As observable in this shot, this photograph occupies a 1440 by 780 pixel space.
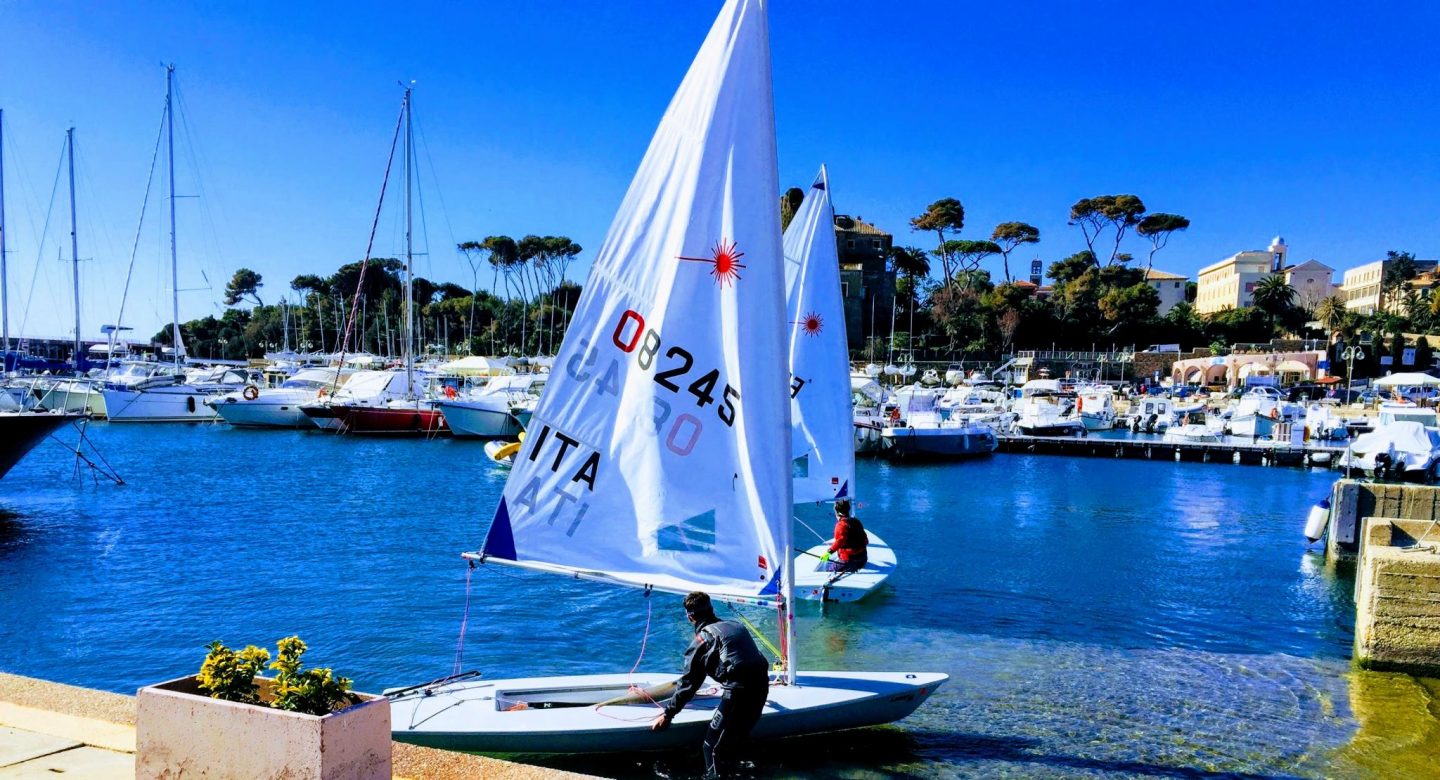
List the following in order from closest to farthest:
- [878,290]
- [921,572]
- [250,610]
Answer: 1. [250,610]
2. [921,572]
3. [878,290]

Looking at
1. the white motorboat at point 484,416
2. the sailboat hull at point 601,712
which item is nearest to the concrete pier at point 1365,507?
the sailboat hull at point 601,712

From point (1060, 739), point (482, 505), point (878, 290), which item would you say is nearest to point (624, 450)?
point (1060, 739)

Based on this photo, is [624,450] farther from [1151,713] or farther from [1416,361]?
[1416,361]

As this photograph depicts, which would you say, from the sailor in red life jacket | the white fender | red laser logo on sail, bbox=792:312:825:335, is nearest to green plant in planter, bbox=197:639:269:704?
the sailor in red life jacket

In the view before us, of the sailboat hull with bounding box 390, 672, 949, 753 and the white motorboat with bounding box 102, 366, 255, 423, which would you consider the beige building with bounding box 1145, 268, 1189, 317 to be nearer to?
the white motorboat with bounding box 102, 366, 255, 423

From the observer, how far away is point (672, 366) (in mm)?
9516

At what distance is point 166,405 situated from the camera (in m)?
62.8

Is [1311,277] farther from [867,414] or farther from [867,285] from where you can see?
[867,414]

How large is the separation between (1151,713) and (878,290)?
104m

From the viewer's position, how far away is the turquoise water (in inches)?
458

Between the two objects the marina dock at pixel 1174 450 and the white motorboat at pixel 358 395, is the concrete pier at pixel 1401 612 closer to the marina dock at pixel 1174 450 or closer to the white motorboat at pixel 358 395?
the marina dock at pixel 1174 450

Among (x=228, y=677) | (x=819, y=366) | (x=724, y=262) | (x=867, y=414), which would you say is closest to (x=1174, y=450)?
(x=867, y=414)

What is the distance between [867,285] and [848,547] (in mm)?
98247

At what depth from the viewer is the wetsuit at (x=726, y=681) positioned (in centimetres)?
891
